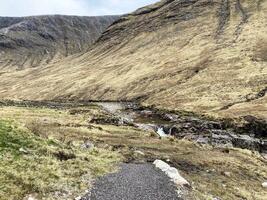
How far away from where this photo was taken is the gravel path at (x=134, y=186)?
2967 centimetres

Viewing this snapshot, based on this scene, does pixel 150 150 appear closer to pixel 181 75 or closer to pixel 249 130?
A: pixel 249 130

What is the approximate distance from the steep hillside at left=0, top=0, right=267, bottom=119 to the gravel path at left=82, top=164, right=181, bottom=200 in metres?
52.7

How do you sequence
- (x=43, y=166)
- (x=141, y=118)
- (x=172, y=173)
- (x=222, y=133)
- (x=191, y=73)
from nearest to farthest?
(x=43, y=166) → (x=172, y=173) → (x=222, y=133) → (x=141, y=118) → (x=191, y=73)

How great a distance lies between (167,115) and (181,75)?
4799cm

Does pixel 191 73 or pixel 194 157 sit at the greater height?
pixel 194 157

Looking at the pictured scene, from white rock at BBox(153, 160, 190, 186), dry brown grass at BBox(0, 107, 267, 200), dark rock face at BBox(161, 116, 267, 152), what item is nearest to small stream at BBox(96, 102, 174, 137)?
dark rock face at BBox(161, 116, 267, 152)

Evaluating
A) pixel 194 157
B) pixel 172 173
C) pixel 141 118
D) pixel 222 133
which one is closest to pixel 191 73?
pixel 141 118

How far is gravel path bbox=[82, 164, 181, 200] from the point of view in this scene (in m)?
29.7

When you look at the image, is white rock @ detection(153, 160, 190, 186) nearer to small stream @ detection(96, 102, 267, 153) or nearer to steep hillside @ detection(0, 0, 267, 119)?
small stream @ detection(96, 102, 267, 153)

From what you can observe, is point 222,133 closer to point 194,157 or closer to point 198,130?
point 198,130

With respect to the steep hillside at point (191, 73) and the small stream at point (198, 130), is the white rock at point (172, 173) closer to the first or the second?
the small stream at point (198, 130)

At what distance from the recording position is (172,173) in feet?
120

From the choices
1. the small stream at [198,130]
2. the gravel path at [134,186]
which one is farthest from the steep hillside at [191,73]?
the gravel path at [134,186]

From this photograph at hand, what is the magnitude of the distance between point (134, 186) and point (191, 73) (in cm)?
11066
